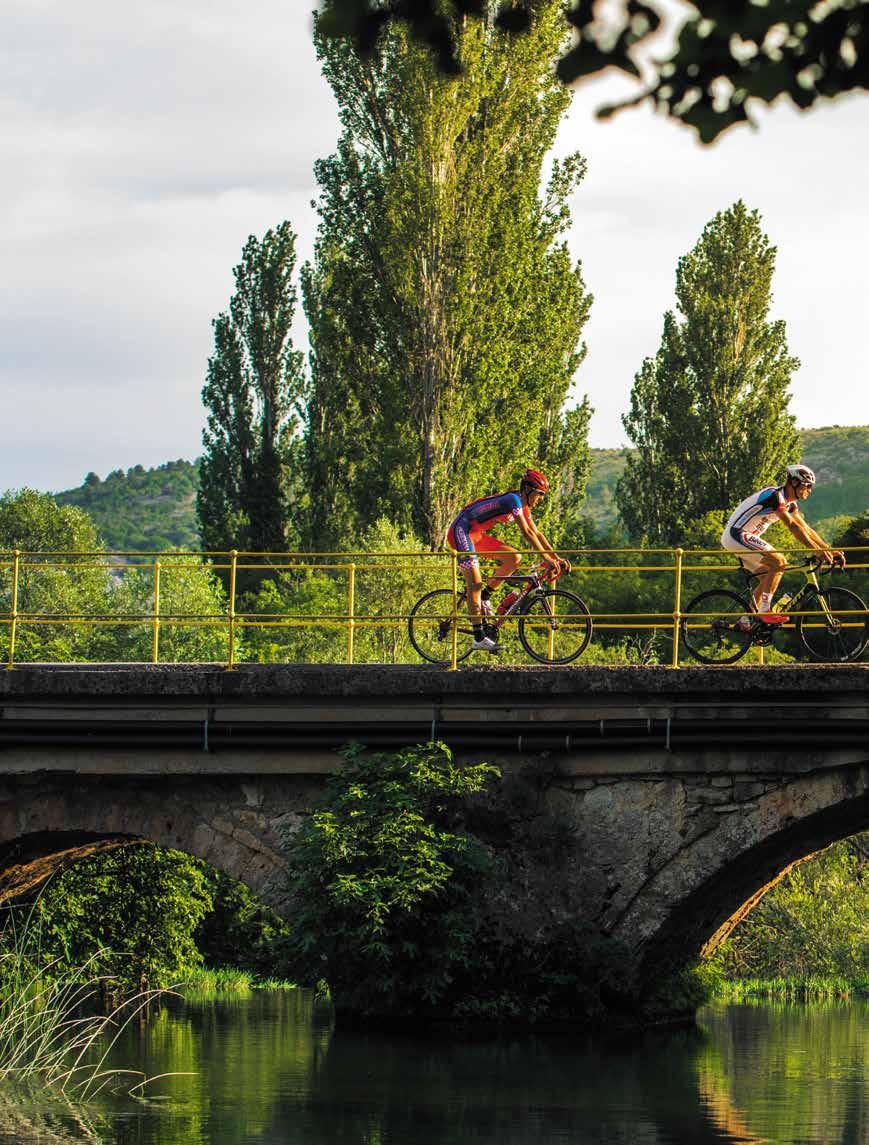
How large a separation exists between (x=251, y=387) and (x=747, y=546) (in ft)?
98.9

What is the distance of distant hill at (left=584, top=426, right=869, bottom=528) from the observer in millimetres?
136375

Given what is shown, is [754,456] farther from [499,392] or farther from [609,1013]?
[609,1013]

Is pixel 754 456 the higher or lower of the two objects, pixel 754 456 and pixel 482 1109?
the higher

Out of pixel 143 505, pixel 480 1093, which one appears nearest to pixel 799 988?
pixel 480 1093

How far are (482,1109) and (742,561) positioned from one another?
5748 millimetres

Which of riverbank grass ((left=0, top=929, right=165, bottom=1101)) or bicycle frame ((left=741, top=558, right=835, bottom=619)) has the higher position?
bicycle frame ((left=741, top=558, right=835, bottom=619))

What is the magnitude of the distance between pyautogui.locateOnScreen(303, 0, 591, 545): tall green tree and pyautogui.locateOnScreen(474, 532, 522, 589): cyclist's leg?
637 inches

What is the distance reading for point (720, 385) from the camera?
1710 inches

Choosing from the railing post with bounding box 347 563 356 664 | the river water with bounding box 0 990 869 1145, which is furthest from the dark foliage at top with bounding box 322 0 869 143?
the railing post with bounding box 347 563 356 664

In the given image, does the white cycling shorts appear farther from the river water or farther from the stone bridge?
the river water

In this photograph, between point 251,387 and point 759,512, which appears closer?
point 759,512

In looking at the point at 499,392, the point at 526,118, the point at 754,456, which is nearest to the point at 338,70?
the point at 526,118

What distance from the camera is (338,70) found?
3419 centimetres

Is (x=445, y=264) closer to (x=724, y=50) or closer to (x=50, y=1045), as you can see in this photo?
(x=50, y=1045)
